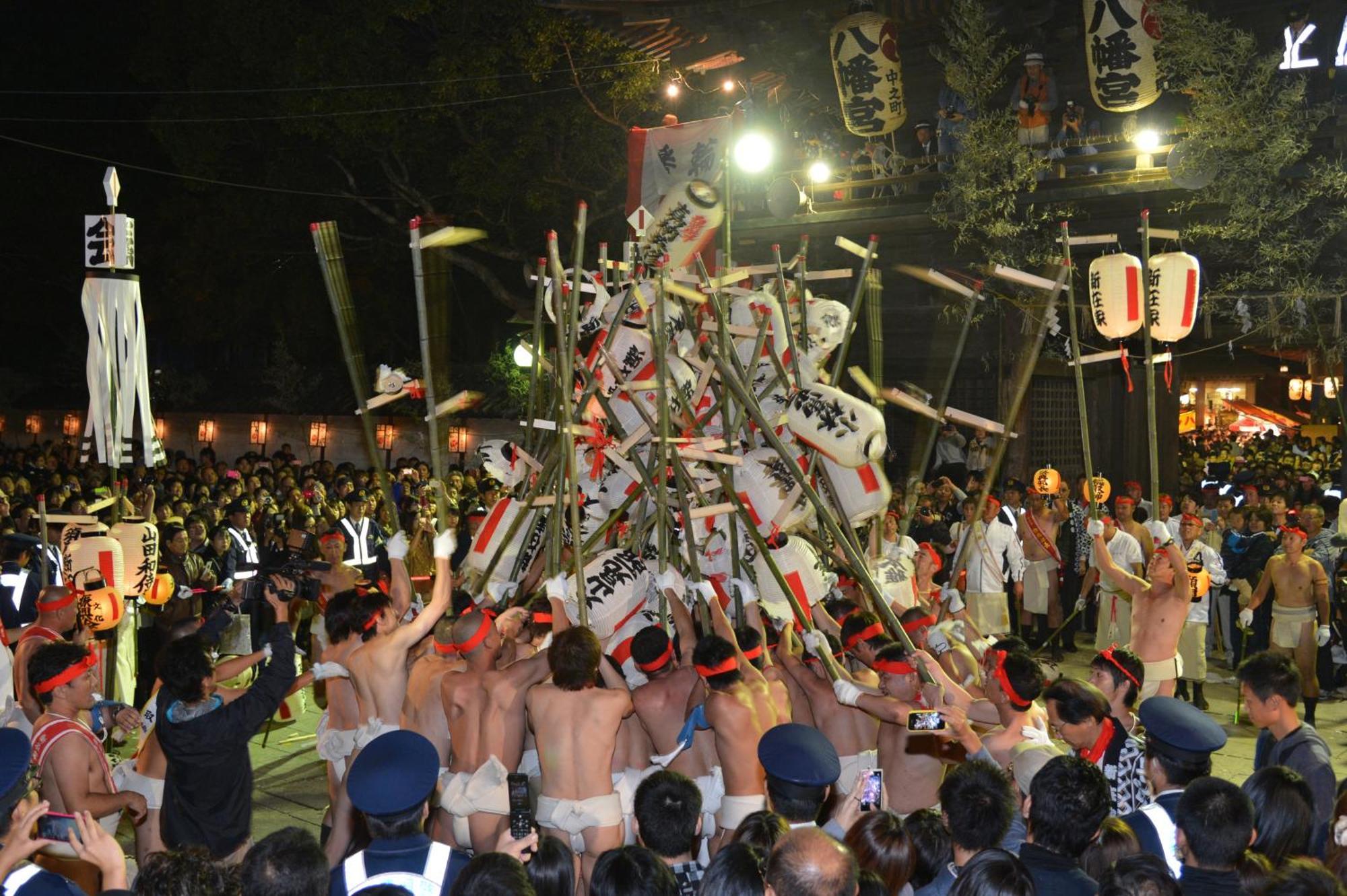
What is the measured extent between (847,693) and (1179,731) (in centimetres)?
175

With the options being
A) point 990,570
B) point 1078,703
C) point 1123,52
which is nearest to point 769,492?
point 1078,703

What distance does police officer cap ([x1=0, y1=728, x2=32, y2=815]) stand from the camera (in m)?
3.52

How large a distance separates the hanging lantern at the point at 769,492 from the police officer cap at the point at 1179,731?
297 centimetres

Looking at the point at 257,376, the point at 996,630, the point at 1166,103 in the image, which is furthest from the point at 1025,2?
the point at 257,376

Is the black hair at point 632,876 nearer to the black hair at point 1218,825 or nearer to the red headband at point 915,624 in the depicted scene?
the black hair at point 1218,825

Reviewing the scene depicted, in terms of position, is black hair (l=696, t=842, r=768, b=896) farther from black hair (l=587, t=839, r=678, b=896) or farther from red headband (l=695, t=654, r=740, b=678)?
red headband (l=695, t=654, r=740, b=678)

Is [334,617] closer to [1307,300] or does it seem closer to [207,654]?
[207,654]

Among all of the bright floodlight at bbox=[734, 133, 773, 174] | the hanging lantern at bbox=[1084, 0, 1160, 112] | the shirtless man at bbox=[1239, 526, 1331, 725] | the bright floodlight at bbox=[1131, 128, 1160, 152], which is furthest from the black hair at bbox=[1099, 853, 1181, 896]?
the bright floodlight at bbox=[734, 133, 773, 174]

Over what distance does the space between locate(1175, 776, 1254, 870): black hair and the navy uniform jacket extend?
224cm

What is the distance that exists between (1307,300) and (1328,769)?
1039 cm

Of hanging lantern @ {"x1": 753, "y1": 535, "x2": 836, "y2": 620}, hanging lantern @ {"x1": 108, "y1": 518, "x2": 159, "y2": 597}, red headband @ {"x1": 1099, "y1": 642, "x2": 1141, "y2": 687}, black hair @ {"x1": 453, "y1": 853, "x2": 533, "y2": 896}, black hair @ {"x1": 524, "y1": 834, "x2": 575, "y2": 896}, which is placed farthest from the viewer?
hanging lantern @ {"x1": 108, "y1": 518, "x2": 159, "y2": 597}

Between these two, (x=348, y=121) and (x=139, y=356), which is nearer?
(x=139, y=356)

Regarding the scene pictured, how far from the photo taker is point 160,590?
10305 millimetres

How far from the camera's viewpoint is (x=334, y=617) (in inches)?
271
